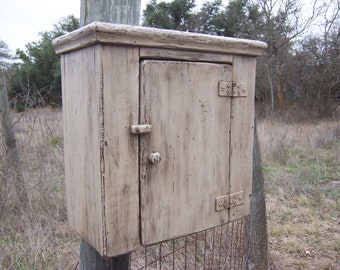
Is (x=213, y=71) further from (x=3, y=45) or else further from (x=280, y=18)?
(x=3, y=45)

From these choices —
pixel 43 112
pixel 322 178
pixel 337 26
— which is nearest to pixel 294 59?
pixel 337 26

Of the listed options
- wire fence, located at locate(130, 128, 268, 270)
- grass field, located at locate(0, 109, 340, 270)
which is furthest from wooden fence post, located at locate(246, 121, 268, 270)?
grass field, located at locate(0, 109, 340, 270)

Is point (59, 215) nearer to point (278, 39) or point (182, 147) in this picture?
point (182, 147)

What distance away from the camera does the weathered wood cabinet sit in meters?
0.93

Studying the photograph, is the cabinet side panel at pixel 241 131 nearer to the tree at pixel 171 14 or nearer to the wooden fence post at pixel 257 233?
the wooden fence post at pixel 257 233

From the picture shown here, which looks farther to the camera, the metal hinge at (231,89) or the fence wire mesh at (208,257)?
the fence wire mesh at (208,257)

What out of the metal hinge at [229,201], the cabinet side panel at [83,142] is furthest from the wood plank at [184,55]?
the metal hinge at [229,201]

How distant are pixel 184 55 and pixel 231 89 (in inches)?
10.1

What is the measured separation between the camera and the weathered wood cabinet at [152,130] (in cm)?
93

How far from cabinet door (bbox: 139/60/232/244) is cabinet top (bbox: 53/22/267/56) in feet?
0.20

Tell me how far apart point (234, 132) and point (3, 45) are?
13.8m

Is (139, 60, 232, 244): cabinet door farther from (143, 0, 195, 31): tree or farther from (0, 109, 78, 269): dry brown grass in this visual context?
(143, 0, 195, 31): tree

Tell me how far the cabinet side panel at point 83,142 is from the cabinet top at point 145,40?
0.14 feet

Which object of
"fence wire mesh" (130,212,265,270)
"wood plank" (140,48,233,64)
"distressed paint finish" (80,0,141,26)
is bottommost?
"fence wire mesh" (130,212,265,270)
